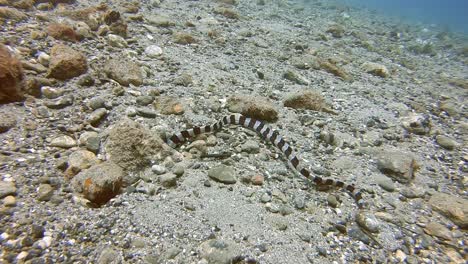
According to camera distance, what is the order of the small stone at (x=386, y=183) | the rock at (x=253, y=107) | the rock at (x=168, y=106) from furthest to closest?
the rock at (x=253, y=107), the rock at (x=168, y=106), the small stone at (x=386, y=183)

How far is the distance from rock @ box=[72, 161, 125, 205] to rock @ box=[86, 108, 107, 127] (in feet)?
2.73

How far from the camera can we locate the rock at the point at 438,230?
2.69 meters

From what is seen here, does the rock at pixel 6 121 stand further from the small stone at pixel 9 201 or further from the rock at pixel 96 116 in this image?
the small stone at pixel 9 201

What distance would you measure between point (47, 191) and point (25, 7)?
408 cm

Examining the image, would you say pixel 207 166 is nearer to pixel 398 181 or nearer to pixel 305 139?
pixel 305 139

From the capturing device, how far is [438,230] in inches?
107

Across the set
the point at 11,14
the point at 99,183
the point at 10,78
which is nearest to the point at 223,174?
the point at 99,183

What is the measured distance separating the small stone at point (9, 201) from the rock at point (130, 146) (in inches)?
32.3

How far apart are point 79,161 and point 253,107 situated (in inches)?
93.7

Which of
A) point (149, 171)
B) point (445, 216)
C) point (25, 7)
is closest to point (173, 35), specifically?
point (25, 7)

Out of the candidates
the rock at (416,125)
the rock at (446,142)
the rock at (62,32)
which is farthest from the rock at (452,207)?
the rock at (62,32)

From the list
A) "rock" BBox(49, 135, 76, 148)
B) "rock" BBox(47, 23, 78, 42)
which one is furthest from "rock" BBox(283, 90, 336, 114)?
"rock" BBox(47, 23, 78, 42)

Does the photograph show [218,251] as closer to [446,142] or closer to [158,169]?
[158,169]

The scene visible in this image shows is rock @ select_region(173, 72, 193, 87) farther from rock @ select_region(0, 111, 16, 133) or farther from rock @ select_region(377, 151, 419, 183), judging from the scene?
rock @ select_region(377, 151, 419, 183)
